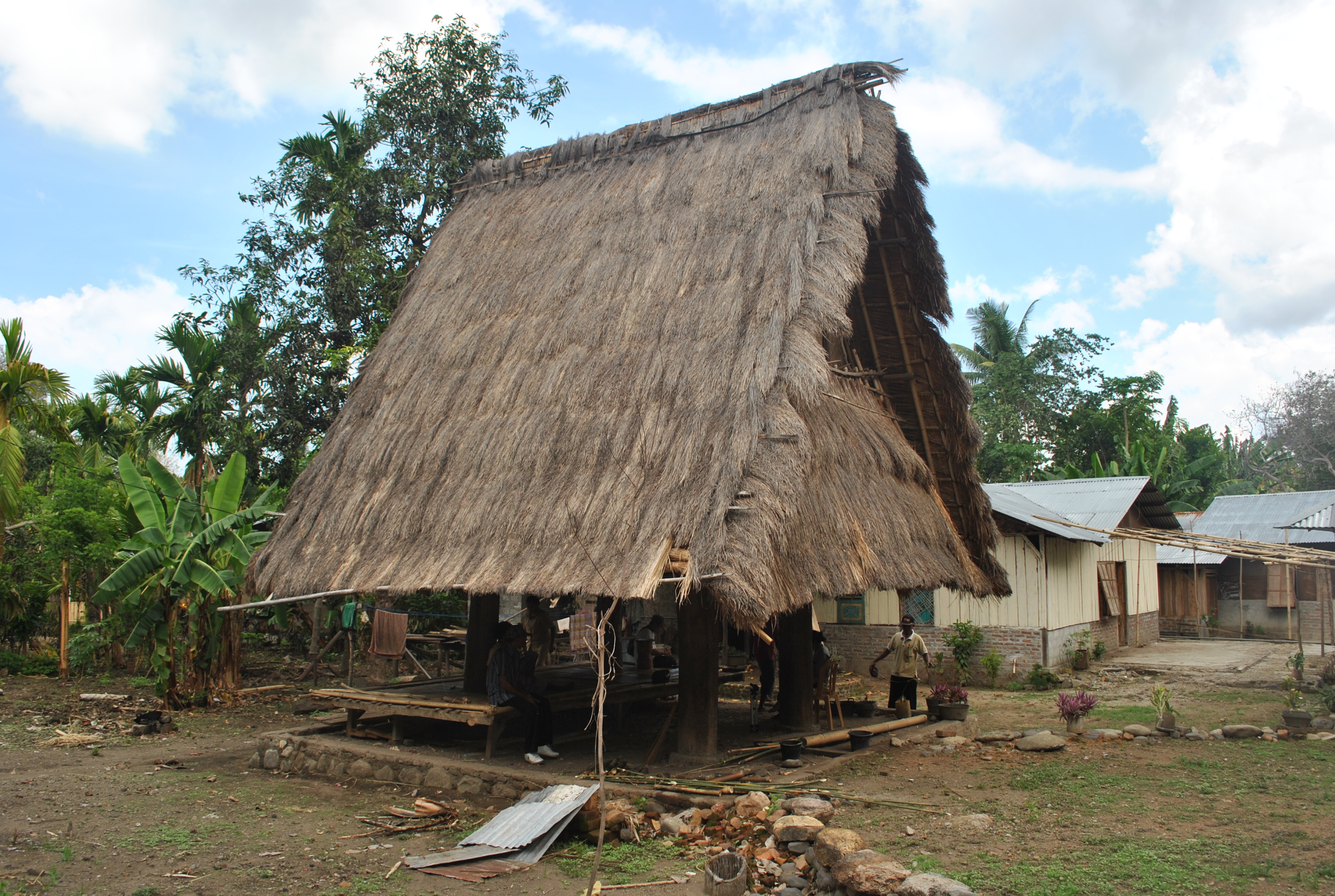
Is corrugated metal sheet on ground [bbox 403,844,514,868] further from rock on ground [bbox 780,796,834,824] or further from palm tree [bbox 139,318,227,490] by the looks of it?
palm tree [bbox 139,318,227,490]

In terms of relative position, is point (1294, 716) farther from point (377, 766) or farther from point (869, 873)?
point (377, 766)

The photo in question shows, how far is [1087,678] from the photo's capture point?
16359 millimetres

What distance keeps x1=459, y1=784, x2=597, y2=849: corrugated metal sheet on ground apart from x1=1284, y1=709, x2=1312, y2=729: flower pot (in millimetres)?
8332

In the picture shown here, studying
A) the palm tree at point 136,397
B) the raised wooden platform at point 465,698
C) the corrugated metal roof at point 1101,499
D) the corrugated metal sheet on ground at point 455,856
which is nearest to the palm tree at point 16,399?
the palm tree at point 136,397

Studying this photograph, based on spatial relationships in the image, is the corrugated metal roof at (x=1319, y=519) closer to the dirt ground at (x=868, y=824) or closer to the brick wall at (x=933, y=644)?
the brick wall at (x=933, y=644)

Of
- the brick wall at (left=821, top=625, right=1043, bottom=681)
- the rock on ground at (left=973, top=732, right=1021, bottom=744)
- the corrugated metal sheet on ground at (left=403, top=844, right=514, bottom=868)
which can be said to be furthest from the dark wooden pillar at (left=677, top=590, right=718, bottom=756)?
the brick wall at (left=821, top=625, right=1043, bottom=681)

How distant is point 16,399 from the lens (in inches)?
696

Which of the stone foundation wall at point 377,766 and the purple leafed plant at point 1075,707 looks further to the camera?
the purple leafed plant at point 1075,707

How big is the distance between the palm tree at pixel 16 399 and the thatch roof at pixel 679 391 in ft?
30.4

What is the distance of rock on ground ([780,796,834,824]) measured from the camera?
666 centimetres

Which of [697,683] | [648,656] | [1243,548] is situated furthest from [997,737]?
[1243,548]

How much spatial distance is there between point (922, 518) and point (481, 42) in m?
12.0

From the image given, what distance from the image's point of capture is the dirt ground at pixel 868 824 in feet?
19.2

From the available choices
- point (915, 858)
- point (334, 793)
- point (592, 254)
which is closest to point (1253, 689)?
point (915, 858)
